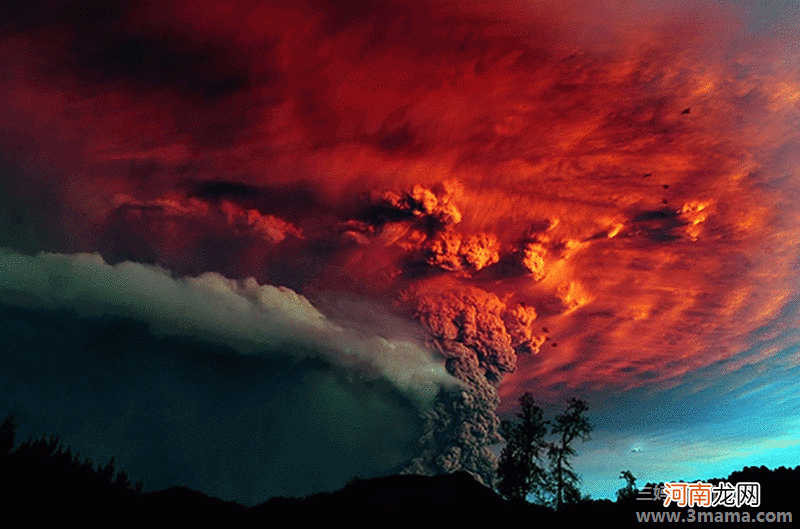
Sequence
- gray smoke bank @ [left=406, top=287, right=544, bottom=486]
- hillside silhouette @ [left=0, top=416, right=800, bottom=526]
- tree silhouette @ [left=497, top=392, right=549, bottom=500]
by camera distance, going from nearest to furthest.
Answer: hillside silhouette @ [left=0, top=416, right=800, bottom=526]
tree silhouette @ [left=497, top=392, right=549, bottom=500]
gray smoke bank @ [left=406, top=287, right=544, bottom=486]

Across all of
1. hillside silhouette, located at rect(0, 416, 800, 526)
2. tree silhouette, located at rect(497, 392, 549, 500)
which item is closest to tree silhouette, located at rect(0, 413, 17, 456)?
hillside silhouette, located at rect(0, 416, 800, 526)

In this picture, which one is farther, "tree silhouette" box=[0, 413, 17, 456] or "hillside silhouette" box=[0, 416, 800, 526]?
"tree silhouette" box=[0, 413, 17, 456]

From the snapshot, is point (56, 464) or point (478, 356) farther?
point (478, 356)

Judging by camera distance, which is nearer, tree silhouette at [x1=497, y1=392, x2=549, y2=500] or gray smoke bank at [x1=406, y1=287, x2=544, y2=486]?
tree silhouette at [x1=497, y1=392, x2=549, y2=500]

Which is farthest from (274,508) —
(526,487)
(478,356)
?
(478,356)

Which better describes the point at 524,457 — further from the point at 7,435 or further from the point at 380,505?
the point at 7,435

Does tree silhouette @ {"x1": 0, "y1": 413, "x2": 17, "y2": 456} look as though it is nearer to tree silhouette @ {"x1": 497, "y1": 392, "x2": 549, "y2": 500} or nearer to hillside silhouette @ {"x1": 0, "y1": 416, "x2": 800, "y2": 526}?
hillside silhouette @ {"x1": 0, "y1": 416, "x2": 800, "y2": 526}

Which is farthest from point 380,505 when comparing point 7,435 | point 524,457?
point 7,435

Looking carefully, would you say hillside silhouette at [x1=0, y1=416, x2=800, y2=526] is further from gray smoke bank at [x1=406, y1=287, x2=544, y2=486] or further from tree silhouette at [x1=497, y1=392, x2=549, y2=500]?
gray smoke bank at [x1=406, y1=287, x2=544, y2=486]

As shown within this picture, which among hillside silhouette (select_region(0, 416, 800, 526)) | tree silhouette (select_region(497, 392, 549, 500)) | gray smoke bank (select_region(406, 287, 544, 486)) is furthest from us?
gray smoke bank (select_region(406, 287, 544, 486))

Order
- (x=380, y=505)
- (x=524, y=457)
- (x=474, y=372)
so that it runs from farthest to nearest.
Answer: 1. (x=474, y=372)
2. (x=524, y=457)
3. (x=380, y=505)

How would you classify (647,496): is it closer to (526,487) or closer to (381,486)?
(381,486)
